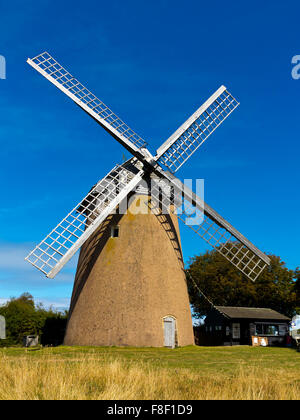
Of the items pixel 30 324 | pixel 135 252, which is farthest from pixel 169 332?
pixel 30 324

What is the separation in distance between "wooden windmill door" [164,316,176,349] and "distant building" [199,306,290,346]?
1164 centimetres

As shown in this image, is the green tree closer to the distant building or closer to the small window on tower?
the distant building

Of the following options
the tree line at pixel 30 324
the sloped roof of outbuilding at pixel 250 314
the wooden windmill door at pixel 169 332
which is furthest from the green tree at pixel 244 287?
the wooden windmill door at pixel 169 332

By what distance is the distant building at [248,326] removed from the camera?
28000 millimetres

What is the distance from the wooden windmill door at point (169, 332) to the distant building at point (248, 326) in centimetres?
1164

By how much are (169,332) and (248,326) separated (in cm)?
1384

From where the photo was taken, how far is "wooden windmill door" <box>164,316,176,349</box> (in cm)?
1642

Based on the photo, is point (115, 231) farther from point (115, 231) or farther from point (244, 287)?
point (244, 287)

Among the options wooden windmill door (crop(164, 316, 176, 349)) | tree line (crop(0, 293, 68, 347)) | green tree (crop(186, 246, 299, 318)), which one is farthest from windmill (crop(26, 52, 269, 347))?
green tree (crop(186, 246, 299, 318))

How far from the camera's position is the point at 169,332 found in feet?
54.3

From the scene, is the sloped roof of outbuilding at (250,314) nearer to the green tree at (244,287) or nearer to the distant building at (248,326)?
the distant building at (248,326)

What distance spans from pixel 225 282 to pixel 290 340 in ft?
29.6

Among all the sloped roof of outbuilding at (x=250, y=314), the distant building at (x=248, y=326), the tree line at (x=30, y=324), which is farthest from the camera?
the distant building at (x=248, y=326)
